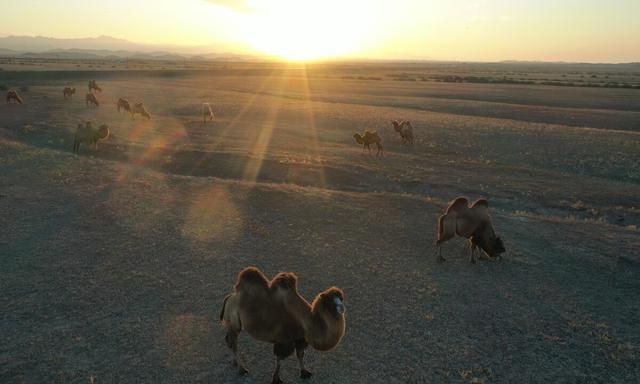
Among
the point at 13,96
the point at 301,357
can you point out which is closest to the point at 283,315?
the point at 301,357

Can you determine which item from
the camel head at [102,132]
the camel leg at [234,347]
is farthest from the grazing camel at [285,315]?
the camel head at [102,132]

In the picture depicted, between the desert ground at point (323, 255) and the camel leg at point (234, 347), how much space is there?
0.13 m

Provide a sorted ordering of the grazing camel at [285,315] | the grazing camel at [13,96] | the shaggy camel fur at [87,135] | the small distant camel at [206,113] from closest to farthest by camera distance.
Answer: the grazing camel at [285,315], the shaggy camel fur at [87,135], the small distant camel at [206,113], the grazing camel at [13,96]

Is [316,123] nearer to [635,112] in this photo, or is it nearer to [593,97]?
[635,112]

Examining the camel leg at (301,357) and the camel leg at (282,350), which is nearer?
the camel leg at (282,350)

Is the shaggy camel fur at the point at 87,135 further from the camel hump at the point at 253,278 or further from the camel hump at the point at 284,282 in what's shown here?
the camel hump at the point at 284,282

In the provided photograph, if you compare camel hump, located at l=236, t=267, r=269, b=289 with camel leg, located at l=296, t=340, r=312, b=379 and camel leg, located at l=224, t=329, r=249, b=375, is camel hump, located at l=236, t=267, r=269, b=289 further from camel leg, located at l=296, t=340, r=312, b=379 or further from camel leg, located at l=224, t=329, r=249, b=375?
camel leg, located at l=296, t=340, r=312, b=379

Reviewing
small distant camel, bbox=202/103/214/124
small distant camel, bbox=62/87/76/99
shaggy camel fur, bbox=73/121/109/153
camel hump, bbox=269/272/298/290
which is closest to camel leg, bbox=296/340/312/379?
camel hump, bbox=269/272/298/290

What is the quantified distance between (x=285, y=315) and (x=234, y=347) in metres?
1.15

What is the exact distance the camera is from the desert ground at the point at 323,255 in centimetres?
824

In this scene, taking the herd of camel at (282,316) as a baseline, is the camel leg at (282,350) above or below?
below

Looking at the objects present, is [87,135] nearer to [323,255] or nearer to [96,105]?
[323,255]

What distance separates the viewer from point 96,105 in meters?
42.7

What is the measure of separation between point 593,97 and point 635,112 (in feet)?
50.9
